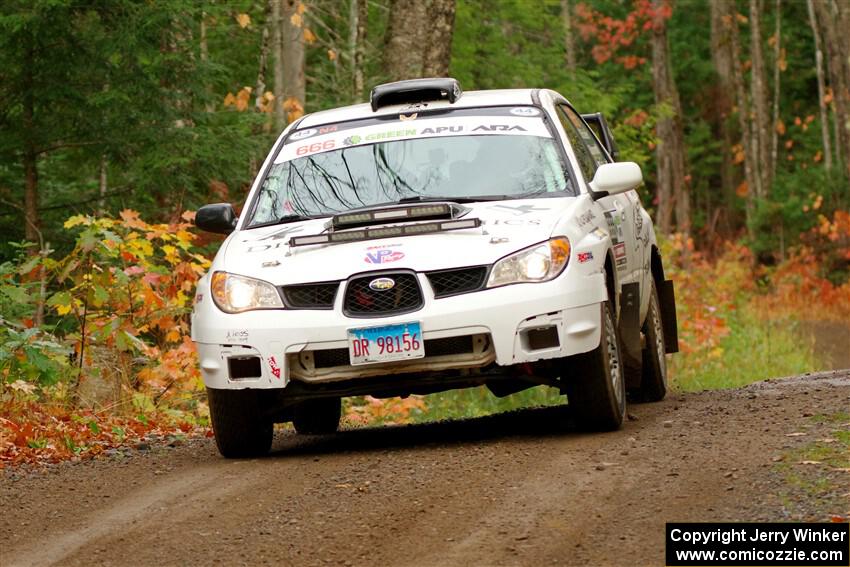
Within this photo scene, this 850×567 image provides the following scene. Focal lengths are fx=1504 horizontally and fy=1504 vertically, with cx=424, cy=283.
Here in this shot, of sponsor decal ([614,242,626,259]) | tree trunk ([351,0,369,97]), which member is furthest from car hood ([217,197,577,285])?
tree trunk ([351,0,369,97])

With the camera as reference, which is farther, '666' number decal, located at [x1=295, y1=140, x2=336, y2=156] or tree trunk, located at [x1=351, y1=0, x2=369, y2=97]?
tree trunk, located at [x1=351, y1=0, x2=369, y2=97]

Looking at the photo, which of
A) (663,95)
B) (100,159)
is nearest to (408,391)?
(100,159)

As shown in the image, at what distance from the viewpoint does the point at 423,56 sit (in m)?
15.6

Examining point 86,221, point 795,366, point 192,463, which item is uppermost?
point 86,221

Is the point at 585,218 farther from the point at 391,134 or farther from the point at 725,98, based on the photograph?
the point at 725,98

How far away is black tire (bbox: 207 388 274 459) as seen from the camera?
8320mm

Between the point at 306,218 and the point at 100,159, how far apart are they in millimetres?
8620

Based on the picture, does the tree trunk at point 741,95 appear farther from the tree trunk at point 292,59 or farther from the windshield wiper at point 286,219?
the windshield wiper at point 286,219

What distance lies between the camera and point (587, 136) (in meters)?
10.6

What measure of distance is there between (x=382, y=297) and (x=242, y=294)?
2.59ft

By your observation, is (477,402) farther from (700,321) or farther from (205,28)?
(205,28)

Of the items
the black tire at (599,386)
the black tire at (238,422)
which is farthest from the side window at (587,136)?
the black tire at (238,422)

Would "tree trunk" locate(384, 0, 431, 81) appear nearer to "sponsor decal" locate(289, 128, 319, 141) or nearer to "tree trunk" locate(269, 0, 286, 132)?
"tree trunk" locate(269, 0, 286, 132)

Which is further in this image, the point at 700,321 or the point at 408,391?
the point at 700,321
